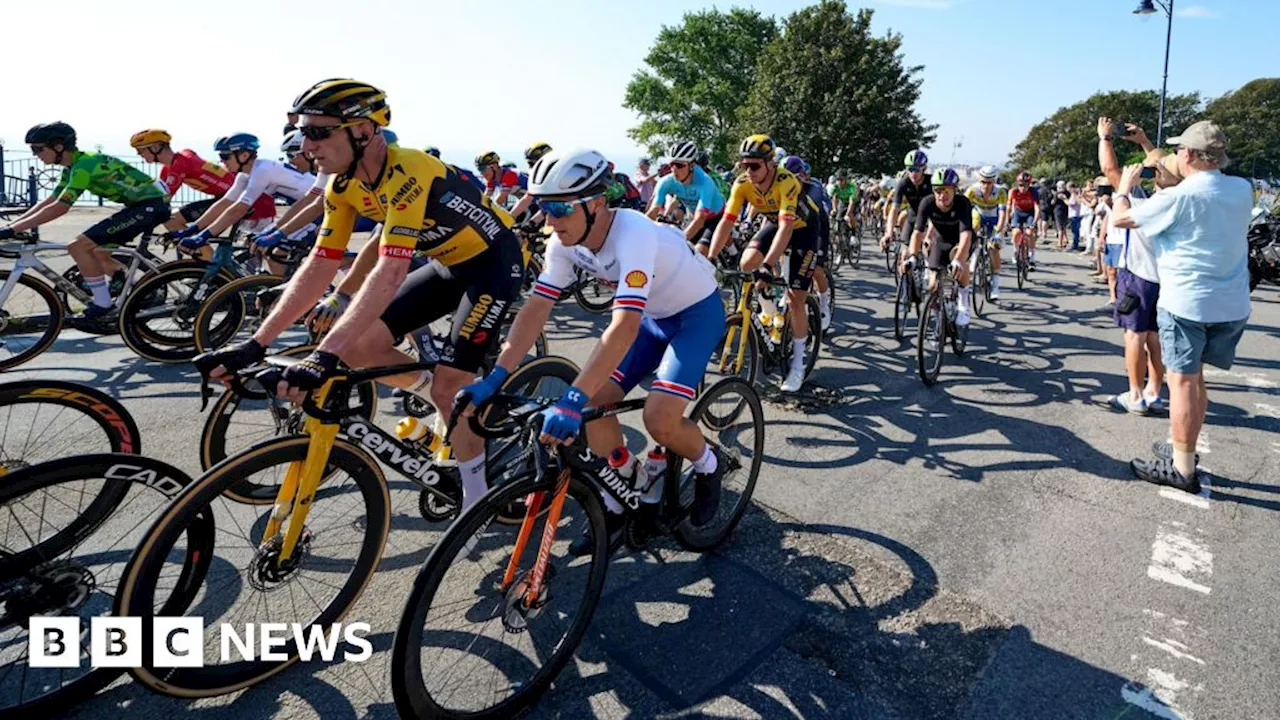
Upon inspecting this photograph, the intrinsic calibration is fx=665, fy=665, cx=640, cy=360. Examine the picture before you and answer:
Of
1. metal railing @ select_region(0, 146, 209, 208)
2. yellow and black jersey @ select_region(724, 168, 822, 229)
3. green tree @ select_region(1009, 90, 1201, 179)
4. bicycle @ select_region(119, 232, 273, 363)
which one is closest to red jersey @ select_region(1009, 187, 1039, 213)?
yellow and black jersey @ select_region(724, 168, 822, 229)

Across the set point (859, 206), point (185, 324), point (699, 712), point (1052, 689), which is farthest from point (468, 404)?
point (859, 206)

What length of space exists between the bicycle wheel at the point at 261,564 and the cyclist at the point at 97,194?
5152 millimetres

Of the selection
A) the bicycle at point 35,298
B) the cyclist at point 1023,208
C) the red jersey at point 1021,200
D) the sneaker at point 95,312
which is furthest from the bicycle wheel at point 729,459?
the red jersey at point 1021,200

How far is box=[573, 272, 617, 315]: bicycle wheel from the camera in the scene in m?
9.46

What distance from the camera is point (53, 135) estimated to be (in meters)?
6.66

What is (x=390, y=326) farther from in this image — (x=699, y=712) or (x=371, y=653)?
(x=699, y=712)

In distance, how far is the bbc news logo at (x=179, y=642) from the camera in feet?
7.58

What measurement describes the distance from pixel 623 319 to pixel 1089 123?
268 ft

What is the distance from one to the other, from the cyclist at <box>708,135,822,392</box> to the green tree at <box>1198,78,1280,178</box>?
79.2m

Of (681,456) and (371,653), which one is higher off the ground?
(681,456)

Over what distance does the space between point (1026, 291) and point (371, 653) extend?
43.1ft

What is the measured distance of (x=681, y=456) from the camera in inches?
129

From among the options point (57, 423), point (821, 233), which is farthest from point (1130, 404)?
point (57, 423)

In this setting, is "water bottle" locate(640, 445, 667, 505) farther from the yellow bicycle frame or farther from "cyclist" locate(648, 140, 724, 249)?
"cyclist" locate(648, 140, 724, 249)
